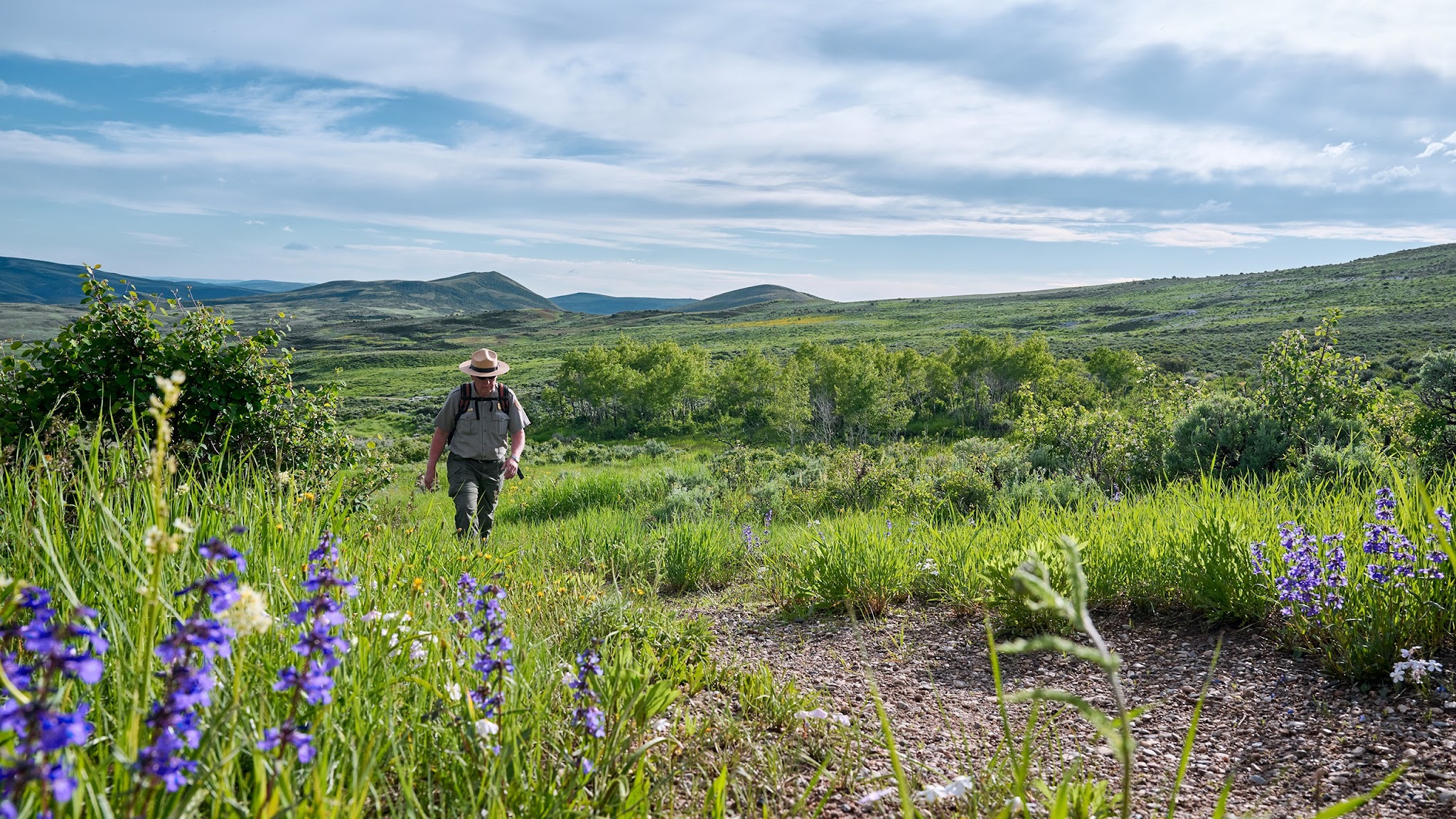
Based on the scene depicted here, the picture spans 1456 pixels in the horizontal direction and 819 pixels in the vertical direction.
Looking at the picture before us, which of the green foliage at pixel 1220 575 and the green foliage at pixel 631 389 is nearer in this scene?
the green foliage at pixel 1220 575

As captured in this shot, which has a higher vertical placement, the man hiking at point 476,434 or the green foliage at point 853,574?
the man hiking at point 476,434

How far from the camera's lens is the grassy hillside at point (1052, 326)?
2832 inches

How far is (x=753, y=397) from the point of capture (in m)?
71.4

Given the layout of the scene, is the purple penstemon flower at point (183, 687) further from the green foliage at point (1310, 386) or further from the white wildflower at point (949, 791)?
the green foliage at point (1310, 386)

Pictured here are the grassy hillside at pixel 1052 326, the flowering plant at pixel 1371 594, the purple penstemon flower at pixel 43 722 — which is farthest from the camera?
the grassy hillside at pixel 1052 326

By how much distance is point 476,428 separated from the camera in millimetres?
7316

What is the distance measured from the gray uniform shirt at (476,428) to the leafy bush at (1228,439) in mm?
6639

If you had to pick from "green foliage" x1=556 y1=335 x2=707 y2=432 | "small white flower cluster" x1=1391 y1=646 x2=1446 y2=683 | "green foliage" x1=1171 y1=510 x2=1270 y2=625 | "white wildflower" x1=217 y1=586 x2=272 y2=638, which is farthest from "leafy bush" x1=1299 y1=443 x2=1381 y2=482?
"green foliage" x1=556 y1=335 x2=707 y2=432

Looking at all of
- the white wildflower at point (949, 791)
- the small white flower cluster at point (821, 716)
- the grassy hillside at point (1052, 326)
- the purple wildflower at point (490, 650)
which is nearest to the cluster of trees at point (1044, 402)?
the small white flower cluster at point (821, 716)

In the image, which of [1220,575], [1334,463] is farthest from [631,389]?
[1220,575]

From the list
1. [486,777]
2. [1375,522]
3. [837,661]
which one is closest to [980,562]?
[837,661]

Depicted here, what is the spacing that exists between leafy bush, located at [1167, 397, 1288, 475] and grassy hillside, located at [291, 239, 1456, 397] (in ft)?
149

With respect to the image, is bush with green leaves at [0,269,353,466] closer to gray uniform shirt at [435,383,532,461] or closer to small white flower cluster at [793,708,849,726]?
gray uniform shirt at [435,383,532,461]

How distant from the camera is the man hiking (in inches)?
287
